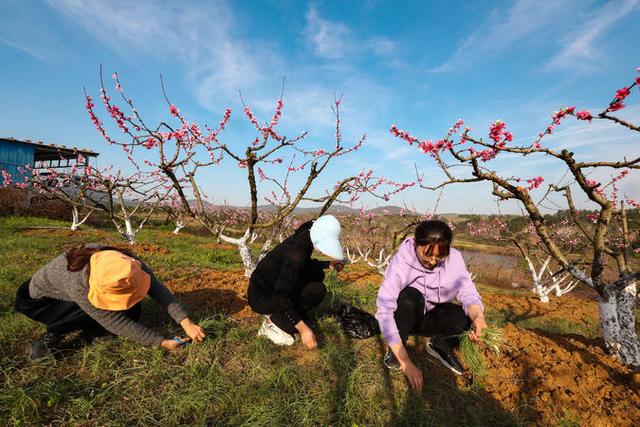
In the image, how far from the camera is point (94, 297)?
7.07ft

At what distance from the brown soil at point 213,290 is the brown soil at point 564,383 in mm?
2680

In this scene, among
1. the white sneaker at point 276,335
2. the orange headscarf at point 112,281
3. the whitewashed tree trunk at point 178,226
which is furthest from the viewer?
the whitewashed tree trunk at point 178,226

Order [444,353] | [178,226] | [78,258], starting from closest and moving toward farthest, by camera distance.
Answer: [78,258]
[444,353]
[178,226]

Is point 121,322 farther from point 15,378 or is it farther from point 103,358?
point 15,378

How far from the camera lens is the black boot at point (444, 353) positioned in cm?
269

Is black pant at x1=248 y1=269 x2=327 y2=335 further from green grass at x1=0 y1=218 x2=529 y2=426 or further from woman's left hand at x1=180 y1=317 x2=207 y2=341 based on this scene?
woman's left hand at x1=180 y1=317 x2=207 y2=341

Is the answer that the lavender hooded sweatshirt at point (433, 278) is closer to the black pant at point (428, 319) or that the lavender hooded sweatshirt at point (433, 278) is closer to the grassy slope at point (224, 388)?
the black pant at point (428, 319)

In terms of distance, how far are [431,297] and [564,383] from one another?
1233mm

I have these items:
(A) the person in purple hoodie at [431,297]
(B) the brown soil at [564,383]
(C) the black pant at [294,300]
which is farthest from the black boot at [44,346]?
(B) the brown soil at [564,383]

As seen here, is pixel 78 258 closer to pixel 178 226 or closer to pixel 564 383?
pixel 564 383

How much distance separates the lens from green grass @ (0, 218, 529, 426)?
1.98 m

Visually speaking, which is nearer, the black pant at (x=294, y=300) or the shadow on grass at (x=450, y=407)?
the shadow on grass at (x=450, y=407)

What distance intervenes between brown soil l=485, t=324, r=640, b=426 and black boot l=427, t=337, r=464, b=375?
0.89 feet

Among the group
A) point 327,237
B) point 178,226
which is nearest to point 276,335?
point 327,237
